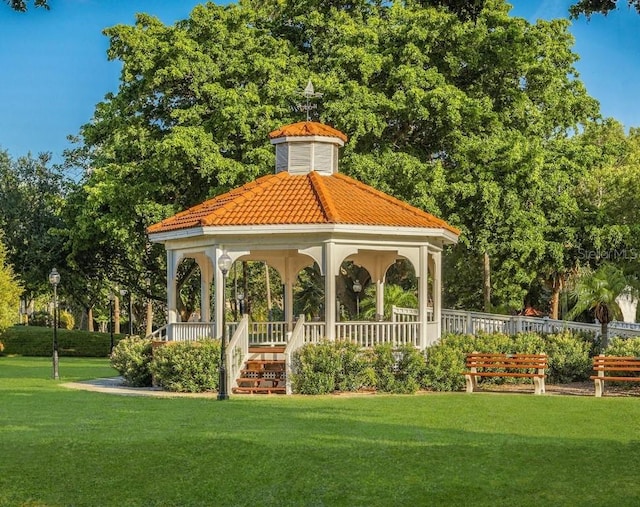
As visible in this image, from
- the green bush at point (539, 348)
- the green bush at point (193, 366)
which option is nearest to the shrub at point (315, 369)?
the green bush at point (193, 366)

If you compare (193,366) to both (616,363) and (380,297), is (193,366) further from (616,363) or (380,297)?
(616,363)

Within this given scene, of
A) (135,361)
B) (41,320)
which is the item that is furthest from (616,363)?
(41,320)

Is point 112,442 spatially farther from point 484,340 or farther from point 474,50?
point 474,50

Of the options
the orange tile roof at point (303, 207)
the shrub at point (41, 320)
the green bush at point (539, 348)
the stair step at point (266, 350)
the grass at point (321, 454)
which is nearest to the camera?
the grass at point (321, 454)

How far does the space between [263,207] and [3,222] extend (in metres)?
31.5

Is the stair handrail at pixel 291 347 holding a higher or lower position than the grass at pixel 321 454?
higher

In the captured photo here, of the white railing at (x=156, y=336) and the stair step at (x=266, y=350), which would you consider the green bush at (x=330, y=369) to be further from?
the white railing at (x=156, y=336)

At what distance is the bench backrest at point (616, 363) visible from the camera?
22156 mm

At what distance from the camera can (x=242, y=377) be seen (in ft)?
80.0

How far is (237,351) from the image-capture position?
79.9ft

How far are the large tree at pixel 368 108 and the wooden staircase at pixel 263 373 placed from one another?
1000 centimetres

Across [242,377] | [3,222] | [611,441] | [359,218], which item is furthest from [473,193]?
[3,222]

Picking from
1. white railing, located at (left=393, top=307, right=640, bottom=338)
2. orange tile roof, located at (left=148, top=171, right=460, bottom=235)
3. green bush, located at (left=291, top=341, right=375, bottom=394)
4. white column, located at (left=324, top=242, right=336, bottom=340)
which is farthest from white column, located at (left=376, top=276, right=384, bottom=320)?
green bush, located at (left=291, top=341, right=375, bottom=394)

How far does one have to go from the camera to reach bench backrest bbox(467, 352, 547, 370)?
2300 centimetres
